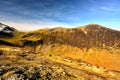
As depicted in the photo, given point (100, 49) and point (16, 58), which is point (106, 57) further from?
point (16, 58)

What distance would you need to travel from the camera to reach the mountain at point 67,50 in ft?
151

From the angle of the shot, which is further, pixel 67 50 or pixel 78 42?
pixel 78 42

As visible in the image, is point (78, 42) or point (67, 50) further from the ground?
point (78, 42)

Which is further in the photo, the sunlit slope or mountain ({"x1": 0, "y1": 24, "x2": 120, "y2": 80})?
the sunlit slope

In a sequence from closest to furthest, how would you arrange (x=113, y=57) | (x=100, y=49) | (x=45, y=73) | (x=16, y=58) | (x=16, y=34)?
(x=45, y=73) → (x=16, y=58) → (x=113, y=57) → (x=100, y=49) → (x=16, y=34)

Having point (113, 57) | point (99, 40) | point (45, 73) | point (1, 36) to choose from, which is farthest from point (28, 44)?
point (45, 73)

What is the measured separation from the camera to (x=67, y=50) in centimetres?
7188

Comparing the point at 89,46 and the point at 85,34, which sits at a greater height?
the point at 85,34

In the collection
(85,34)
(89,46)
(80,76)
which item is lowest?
(80,76)

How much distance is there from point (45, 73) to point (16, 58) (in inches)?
612

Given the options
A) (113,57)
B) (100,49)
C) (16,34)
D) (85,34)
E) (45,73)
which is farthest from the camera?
(16,34)

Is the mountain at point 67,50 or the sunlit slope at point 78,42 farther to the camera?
the sunlit slope at point 78,42

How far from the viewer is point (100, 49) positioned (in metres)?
70.3

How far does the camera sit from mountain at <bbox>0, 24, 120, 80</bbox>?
1806 inches
